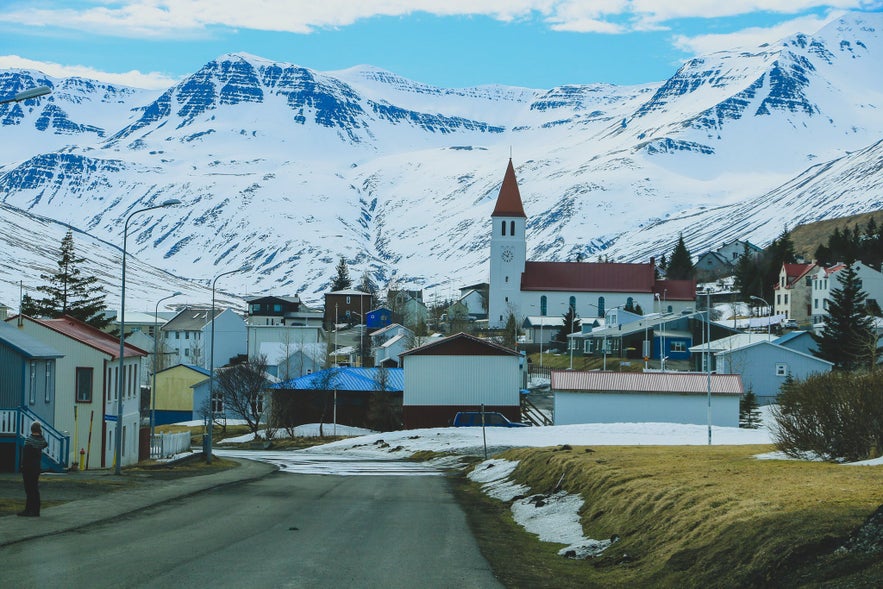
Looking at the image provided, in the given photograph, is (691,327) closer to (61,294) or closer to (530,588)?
(61,294)

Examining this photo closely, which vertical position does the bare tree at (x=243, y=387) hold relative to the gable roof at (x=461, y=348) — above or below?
below

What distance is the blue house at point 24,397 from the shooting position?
31938 millimetres

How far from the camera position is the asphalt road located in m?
14.7

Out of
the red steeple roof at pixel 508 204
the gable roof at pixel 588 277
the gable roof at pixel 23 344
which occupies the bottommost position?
the gable roof at pixel 23 344

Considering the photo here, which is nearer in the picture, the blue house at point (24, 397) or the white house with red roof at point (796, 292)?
the blue house at point (24, 397)

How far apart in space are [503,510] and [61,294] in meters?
73.0

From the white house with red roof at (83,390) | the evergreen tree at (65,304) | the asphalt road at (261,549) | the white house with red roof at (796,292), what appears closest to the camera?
the asphalt road at (261,549)

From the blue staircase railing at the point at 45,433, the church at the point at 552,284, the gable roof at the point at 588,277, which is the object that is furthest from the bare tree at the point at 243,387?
the gable roof at the point at 588,277

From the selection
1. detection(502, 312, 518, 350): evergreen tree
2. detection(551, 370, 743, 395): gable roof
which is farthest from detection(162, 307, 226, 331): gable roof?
detection(551, 370, 743, 395): gable roof

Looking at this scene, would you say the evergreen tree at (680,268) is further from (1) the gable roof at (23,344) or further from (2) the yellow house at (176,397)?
(1) the gable roof at (23,344)

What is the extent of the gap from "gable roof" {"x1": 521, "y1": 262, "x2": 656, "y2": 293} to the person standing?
5617 inches

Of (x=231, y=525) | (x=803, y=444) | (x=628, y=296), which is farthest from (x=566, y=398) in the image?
(x=628, y=296)

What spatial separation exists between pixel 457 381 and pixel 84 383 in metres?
33.3

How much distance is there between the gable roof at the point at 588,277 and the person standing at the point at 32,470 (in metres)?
143
